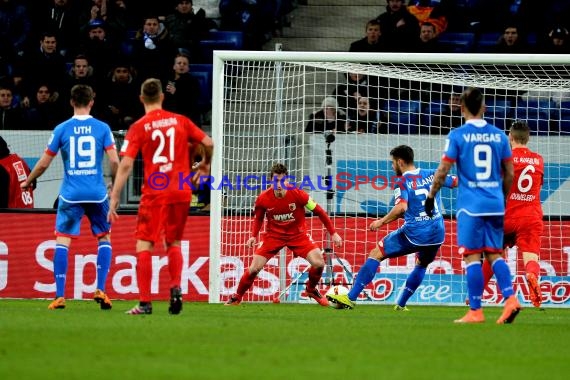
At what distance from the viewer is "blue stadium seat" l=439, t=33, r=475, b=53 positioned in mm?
18578

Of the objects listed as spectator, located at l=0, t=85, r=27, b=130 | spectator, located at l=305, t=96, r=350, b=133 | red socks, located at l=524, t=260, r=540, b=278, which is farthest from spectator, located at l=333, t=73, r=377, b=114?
spectator, located at l=0, t=85, r=27, b=130

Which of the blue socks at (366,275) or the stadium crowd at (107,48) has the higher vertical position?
the stadium crowd at (107,48)

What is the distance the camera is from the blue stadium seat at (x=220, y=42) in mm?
19469

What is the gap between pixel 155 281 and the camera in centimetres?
1582

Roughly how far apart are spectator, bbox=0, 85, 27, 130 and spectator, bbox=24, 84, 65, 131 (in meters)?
0.10

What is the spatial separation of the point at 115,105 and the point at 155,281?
11.8 feet

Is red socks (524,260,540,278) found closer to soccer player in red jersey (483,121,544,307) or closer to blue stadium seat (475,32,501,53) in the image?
soccer player in red jersey (483,121,544,307)

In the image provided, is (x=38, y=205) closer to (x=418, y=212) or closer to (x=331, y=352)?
(x=418, y=212)

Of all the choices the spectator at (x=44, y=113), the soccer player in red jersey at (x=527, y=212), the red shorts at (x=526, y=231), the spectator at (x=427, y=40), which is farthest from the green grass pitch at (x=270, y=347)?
the spectator at (x=427, y=40)

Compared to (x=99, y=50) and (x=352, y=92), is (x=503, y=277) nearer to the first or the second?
(x=352, y=92)

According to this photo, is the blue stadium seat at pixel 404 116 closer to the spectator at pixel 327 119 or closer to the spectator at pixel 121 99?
the spectator at pixel 327 119

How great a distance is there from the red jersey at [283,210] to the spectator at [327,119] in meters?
1.51

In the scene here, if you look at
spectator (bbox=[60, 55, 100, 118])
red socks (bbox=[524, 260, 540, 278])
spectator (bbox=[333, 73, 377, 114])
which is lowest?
red socks (bbox=[524, 260, 540, 278])

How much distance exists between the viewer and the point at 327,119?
15.9 metres
